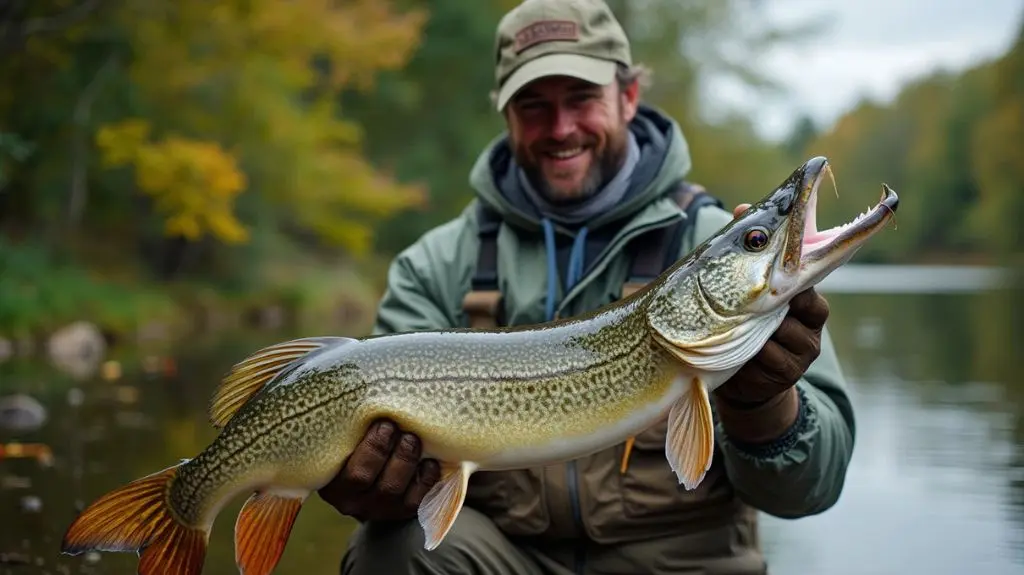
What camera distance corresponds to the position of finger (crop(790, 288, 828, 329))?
2686 mm

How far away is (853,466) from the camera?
6973 millimetres

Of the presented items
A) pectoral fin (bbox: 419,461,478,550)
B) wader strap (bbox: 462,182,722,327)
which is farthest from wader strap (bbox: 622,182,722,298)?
pectoral fin (bbox: 419,461,478,550)

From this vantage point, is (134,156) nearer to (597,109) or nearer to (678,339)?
(597,109)

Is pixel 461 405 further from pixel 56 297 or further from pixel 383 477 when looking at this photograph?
pixel 56 297

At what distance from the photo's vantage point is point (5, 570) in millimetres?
4598

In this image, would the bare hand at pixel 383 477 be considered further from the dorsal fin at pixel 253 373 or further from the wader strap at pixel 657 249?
the wader strap at pixel 657 249

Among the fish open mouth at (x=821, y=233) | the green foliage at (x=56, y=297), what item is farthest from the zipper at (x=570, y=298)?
the green foliage at (x=56, y=297)

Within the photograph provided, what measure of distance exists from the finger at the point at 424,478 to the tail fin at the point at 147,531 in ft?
1.78

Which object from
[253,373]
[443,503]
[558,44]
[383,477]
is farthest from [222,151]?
[443,503]

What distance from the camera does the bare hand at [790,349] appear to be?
2707 millimetres

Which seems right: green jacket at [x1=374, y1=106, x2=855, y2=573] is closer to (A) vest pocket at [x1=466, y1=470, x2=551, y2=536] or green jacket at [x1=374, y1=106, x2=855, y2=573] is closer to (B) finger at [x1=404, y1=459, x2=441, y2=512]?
(A) vest pocket at [x1=466, y1=470, x2=551, y2=536]

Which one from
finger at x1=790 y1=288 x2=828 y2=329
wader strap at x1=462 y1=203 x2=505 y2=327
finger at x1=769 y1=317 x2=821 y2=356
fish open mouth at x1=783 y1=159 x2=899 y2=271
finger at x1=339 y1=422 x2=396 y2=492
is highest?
fish open mouth at x1=783 y1=159 x2=899 y2=271

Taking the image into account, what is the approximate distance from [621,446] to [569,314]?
0.46 m

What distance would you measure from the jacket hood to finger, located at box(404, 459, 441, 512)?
1032 mm
